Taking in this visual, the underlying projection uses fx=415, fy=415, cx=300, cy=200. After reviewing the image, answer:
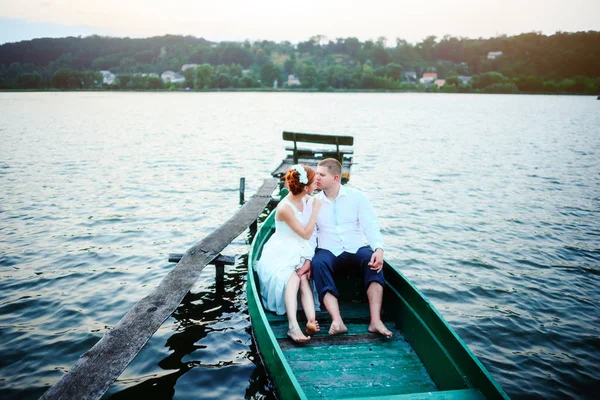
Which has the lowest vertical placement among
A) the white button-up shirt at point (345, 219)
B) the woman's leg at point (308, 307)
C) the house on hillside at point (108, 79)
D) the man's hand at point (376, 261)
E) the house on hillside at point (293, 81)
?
the woman's leg at point (308, 307)

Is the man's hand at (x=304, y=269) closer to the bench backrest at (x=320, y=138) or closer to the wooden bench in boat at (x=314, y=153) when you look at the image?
the wooden bench in boat at (x=314, y=153)

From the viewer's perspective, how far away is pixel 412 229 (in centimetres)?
1172

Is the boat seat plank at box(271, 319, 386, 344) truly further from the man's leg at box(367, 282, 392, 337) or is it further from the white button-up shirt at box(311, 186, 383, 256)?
the white button-up shirt at box(311, 186, 383, 256)

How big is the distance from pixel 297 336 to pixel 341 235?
153 centimetres

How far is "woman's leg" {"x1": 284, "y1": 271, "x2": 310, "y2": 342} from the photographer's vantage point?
473 centimetres

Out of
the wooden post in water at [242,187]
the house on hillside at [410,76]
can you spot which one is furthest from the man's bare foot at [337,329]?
the house on hillside at [410,76]

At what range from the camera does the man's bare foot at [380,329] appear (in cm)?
479

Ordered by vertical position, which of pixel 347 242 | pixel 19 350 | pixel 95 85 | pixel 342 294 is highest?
pixel 95 85

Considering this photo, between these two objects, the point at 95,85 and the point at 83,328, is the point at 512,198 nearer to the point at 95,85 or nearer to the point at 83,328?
the point at 83,328

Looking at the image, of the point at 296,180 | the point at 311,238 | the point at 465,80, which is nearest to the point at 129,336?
the point at 311,238

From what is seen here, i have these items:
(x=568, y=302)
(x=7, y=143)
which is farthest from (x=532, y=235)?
(x=7, y=143)

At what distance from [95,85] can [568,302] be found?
13741cm

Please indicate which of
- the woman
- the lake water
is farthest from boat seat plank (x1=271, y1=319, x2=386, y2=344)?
the lake water

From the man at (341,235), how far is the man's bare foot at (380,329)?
0.29m
